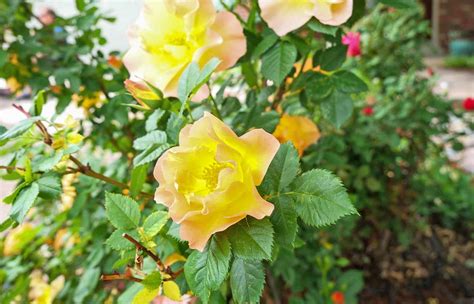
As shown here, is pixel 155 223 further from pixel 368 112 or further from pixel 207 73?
pixel 368 112

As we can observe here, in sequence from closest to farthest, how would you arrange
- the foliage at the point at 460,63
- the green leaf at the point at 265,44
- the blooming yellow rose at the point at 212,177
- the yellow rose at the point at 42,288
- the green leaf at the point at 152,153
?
the blooming yellow rose at the point at 212,177 < the green leaf at the point at 152,153 < the green leaf at the point at 265,44 < the yellow rose at the point at 42,288 < the foliage at the point at 460,63

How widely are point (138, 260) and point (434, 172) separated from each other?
1.93m

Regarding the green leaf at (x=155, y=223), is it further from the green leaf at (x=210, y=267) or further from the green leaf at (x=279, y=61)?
the green leaf at (x=279, y=61)

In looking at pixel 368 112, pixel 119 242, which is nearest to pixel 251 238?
pixel 119 242

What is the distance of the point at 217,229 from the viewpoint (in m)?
0.40

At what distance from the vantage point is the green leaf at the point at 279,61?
23.3 inches

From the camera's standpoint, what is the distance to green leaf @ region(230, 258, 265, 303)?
419 millimetres

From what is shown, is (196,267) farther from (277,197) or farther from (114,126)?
(114,126)

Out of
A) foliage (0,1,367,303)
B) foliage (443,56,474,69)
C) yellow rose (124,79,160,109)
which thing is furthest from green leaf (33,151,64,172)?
foliage (443,56,474,69)

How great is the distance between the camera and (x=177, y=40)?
0.54 metres

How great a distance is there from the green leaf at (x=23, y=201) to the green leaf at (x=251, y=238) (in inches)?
8.5

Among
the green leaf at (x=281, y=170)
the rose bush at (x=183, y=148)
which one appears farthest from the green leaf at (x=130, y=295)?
the green leaf at (x=281, y=170)

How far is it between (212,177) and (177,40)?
0.67 feet

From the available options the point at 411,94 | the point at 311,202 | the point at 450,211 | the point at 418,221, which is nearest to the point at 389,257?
the point at 418,221
